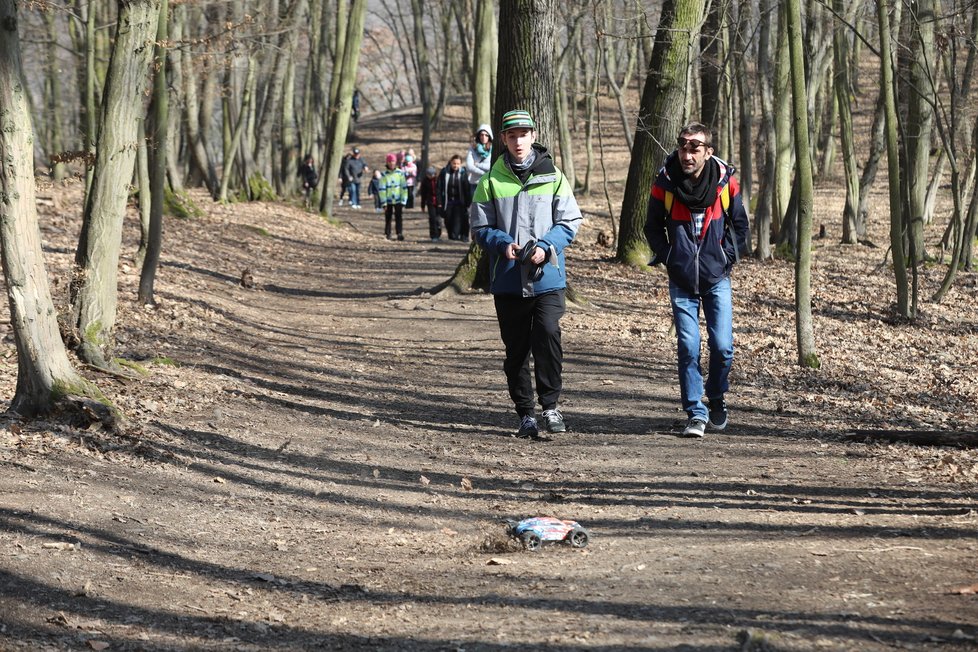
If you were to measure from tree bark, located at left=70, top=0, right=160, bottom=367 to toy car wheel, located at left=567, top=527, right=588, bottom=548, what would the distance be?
4.64 metres

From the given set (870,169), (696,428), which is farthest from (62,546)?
(870,169)

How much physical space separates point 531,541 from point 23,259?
3650mm

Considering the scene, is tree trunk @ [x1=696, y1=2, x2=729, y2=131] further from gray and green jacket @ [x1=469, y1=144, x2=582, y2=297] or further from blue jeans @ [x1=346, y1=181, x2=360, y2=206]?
blue jeans @ [x1=346, y1=181, x2=360, y2=206]

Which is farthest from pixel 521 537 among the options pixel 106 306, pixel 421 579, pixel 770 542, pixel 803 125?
pixel 803 125

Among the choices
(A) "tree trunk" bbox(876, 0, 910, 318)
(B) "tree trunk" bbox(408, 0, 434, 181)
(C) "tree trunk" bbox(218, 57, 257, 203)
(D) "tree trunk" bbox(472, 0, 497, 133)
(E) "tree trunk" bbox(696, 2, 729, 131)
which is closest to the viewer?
(A) "tree trunk" bbox(876, 0, 910, 318)

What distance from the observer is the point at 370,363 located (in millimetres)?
10312

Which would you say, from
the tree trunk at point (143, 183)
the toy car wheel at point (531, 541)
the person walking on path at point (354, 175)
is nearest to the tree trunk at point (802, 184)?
the toy car wheel at point (531, 541)

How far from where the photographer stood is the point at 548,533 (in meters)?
5.15

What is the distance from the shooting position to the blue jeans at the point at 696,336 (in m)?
7.21

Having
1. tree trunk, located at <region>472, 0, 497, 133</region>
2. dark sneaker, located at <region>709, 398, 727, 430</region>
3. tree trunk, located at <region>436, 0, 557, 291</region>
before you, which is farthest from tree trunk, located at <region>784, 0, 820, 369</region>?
tree trunk, located at <region>472, 0, 497, 133</region>

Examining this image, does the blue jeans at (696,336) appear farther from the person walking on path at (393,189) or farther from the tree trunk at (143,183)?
the person walking on path at (393,189)

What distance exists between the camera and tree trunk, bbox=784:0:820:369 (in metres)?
8.90

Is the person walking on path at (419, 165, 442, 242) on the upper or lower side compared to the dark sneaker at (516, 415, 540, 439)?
upper

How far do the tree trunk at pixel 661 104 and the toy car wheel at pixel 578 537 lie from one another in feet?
34.6
